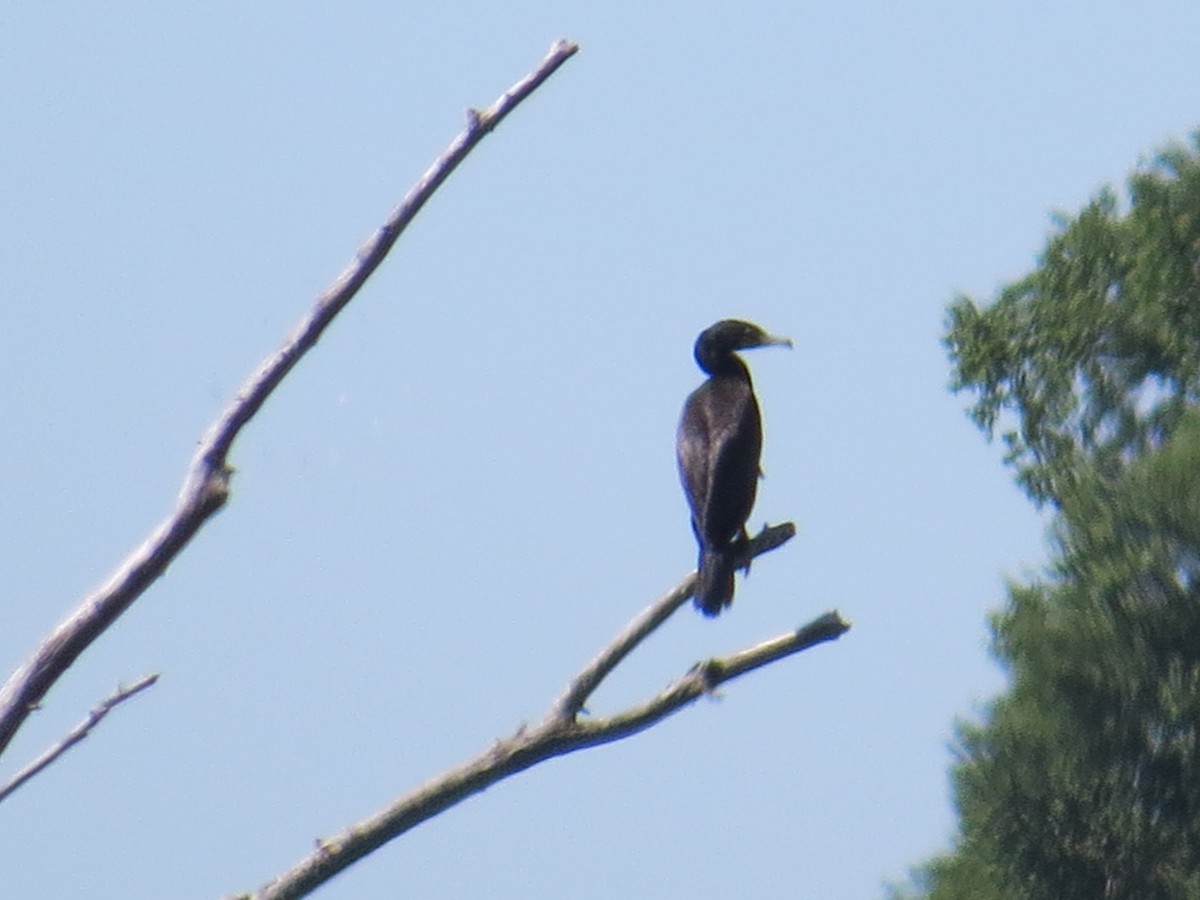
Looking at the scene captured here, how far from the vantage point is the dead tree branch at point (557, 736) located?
15.2ft

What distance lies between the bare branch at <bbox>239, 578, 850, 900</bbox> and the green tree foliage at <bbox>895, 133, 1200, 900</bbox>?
16026 mm

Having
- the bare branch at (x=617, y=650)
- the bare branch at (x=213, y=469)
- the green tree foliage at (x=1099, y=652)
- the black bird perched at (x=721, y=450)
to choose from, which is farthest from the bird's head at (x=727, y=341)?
the green tree foliage at (x=1099, y=652)

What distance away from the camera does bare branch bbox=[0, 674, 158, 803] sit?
13.8 feet

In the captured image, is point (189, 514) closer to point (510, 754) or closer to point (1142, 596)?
point (510, 754)

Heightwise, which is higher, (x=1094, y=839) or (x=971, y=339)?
(x=971, y=339)

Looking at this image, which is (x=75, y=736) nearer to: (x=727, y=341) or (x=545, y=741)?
(x=545, y=741)

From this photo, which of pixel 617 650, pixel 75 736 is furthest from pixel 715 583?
pixel 75 736

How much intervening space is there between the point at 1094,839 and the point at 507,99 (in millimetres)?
18201

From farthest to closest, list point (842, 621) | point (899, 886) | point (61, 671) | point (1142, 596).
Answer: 1. point (899, 886)
2. point (1142, 596)
3. point (842, 621)
4. point (61, 671)

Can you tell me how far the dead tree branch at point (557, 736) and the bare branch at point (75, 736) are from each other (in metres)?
0.39

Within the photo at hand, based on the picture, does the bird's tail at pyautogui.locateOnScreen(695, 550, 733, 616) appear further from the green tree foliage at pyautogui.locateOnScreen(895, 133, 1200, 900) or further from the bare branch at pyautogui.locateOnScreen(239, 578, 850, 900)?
the green tree foliage at pyautogui.locateOnScreen(895, 133, 1200, 900)

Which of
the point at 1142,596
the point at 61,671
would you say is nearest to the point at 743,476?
the point at 61,671

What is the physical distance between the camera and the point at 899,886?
23.0 meters

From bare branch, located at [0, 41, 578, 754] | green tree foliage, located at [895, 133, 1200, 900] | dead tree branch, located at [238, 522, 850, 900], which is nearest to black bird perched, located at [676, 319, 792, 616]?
dead tree branch, located at [238, 522, 850, 900]
